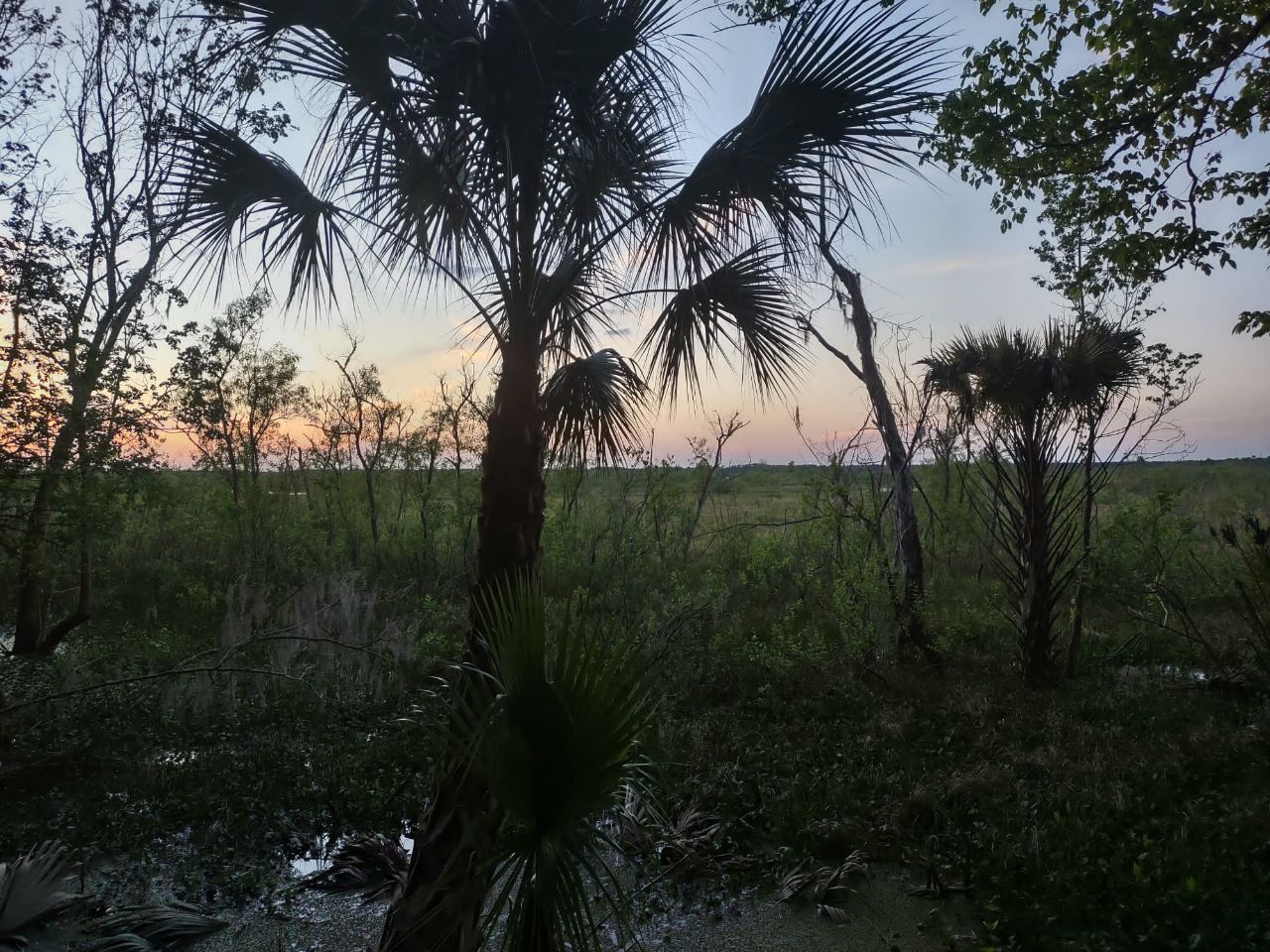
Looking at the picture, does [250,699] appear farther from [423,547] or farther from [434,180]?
[423,547]

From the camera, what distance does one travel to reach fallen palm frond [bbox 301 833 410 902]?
443cm

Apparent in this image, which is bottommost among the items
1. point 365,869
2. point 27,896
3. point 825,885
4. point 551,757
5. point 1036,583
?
point 365,869

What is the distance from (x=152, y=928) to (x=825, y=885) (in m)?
3.46

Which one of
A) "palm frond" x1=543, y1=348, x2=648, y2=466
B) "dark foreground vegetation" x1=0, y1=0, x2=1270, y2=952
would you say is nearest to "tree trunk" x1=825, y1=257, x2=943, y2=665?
"dark foreground vegetation" x1=0, y1=0, x2=1270, y2=952

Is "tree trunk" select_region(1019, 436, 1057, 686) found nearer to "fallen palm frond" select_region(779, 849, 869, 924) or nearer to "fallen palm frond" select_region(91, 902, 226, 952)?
"fallen palm frond" select_region(779, 849, 869, 924)

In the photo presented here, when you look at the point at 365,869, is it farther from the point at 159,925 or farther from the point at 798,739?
the point at 798,739

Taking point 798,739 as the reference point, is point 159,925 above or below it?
below

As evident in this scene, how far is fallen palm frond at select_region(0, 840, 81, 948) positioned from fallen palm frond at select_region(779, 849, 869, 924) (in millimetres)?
3719

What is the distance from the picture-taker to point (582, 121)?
440 cm

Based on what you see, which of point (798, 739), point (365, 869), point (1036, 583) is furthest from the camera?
point (1036, 583)

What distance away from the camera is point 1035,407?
7.22 meters

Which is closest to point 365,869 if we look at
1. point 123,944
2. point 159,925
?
point 159,925

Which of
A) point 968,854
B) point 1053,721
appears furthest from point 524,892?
point 1053,721

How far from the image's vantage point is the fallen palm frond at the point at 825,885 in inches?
160
